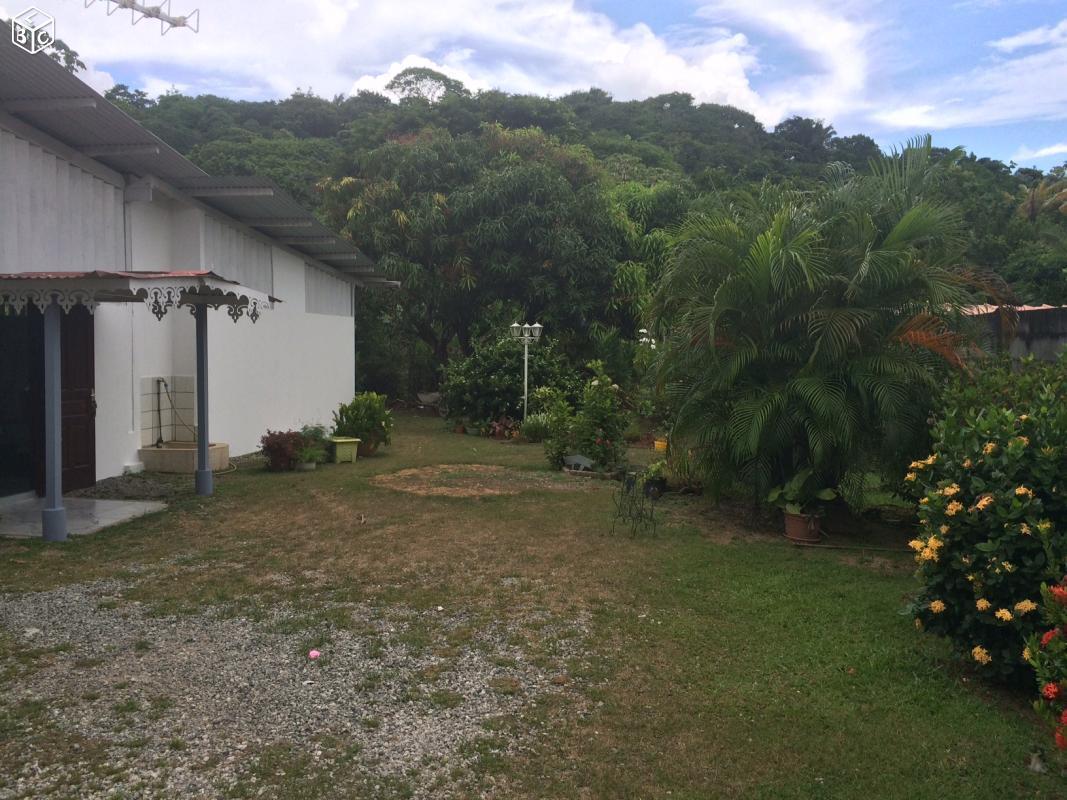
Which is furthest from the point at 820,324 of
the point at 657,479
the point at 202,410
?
the point at 202,410

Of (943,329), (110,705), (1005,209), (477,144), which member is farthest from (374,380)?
(1005,209)

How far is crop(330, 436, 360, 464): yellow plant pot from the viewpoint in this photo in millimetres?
13164

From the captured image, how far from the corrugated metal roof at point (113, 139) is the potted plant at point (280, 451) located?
10.7 ft

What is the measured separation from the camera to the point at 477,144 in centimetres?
2447

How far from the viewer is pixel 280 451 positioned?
11883 millimetres

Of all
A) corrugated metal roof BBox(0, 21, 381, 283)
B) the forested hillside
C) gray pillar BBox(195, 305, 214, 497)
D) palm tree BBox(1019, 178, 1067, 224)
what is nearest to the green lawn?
gray pillar BBox(195, 305, 214, 497)

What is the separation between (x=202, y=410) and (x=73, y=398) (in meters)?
1.38

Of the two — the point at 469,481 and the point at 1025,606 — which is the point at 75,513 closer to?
the point at 469,481

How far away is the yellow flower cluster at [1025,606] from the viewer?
4047mm

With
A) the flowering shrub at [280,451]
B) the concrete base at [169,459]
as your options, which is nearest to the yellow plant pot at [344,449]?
the flowering shrub at [280,451]

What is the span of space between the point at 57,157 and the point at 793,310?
7846mm

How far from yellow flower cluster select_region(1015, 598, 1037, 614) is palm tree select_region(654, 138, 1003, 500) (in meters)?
3.58

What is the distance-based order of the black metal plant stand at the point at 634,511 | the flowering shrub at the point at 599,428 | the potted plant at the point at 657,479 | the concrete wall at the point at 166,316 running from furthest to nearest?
the flowering shrub at the point at 599,428
the potted plant at the point at 657,479
the concrete wall at the point at 166,316
the black metal plant stand at the point at 634,511

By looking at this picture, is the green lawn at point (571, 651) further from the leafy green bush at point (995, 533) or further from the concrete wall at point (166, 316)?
the concrete wall at point (166, 316)
